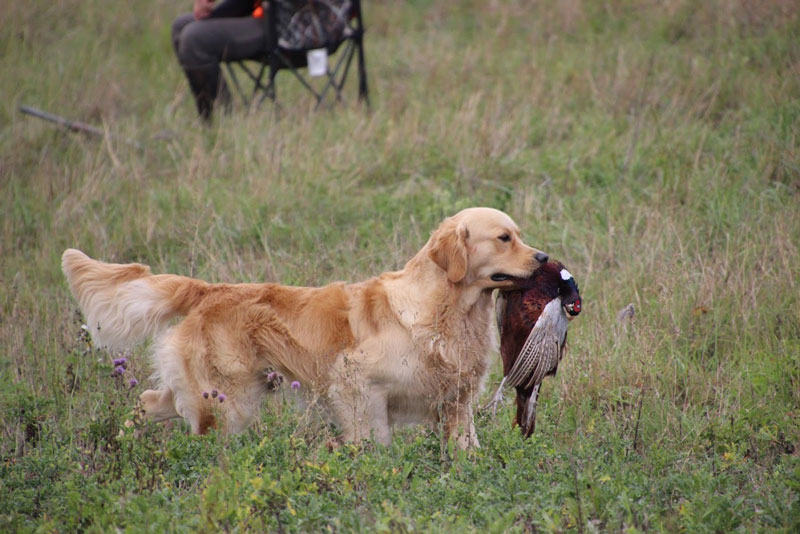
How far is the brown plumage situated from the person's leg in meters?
4.79

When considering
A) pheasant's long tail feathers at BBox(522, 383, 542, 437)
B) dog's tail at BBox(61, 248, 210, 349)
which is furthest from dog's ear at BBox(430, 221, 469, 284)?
dog's tail at BBox(61, 248, 210, 349)

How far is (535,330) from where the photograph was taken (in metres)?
3.95

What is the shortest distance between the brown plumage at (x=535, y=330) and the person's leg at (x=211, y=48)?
479cm

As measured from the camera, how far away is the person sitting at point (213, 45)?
7902 millimetres

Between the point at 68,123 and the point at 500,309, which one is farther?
the point at 68,123

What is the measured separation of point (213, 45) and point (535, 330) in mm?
5134

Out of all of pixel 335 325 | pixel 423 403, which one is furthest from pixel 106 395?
pixel 423 403

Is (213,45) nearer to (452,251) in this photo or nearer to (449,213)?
(449,213)

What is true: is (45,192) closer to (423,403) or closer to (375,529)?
(423,403)

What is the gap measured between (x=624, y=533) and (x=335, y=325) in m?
1.80

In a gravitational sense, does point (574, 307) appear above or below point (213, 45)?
below

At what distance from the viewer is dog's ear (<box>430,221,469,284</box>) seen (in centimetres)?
409

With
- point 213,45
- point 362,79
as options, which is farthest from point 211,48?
point 362,79

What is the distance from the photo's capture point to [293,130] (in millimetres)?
7676
